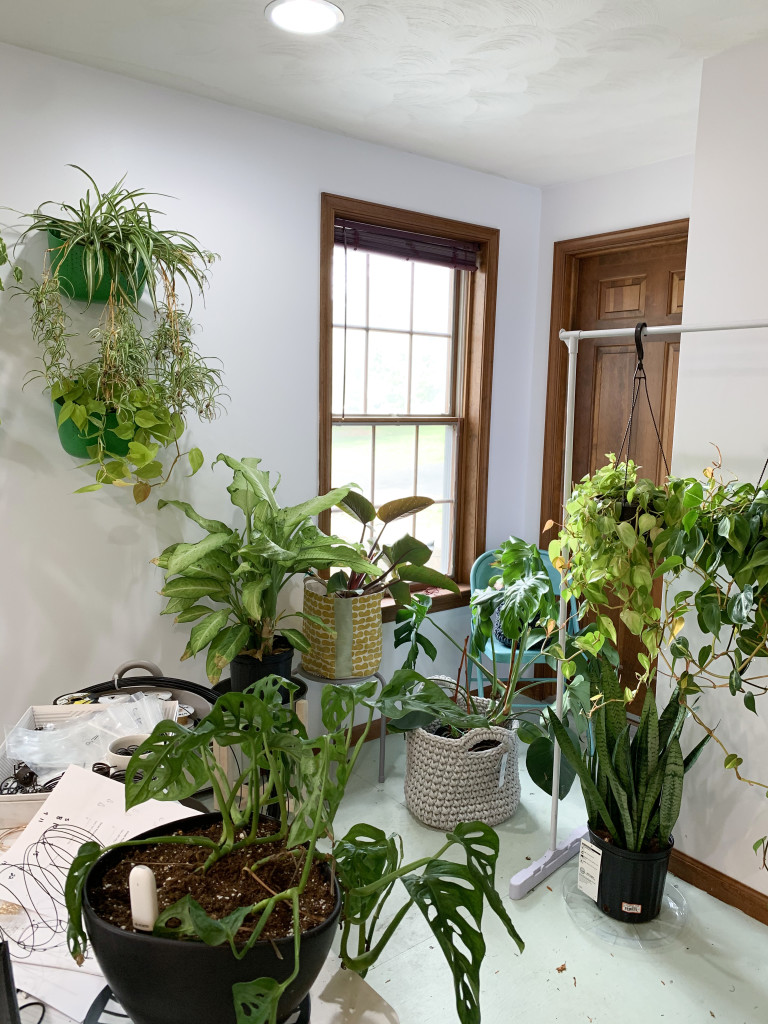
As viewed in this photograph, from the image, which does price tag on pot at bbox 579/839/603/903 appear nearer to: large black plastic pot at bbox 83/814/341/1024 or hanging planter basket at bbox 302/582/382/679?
hanging planter basket at bbox 302/582/382/679

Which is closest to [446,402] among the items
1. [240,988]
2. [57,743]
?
[57,743]

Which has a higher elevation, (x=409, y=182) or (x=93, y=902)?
(x=409, y=182)

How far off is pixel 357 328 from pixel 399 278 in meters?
0.31

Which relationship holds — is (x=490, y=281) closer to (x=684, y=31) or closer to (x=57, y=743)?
(x=684, y=31)

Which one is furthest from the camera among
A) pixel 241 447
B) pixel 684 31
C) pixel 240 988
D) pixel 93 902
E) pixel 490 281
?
pixel 490 281

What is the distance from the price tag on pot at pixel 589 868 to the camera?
233 cm

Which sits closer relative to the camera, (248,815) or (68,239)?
(248,815)

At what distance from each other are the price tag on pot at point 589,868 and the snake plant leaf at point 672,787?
0.65 ft

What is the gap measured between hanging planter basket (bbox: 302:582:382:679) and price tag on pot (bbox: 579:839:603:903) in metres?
0.93

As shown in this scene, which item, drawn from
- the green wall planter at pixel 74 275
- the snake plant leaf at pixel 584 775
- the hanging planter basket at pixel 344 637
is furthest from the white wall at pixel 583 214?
the green wall planter at pixel 74 275

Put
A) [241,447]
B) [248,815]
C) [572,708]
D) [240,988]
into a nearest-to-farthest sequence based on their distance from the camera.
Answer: [240,988] < [248,815] < [572,708] < [241,447]

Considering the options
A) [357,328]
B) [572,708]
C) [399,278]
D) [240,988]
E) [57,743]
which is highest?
[399,278]

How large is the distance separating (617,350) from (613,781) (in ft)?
6.28

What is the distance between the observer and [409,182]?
319 cm
